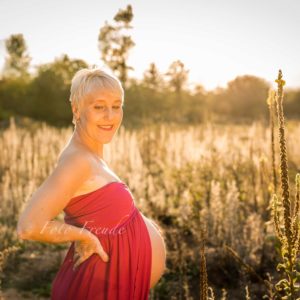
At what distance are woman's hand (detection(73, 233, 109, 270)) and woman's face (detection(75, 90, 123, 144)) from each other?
0.44 metres

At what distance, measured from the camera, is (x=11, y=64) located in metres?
31.8

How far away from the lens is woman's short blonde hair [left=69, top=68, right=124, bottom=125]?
2061mm

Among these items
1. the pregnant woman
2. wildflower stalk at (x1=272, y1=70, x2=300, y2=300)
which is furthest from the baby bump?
wildflower stalk at (x1=272, y1=70, x2=300, y2=300)

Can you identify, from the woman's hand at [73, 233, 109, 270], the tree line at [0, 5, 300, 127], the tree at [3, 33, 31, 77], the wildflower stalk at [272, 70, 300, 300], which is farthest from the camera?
the tree at [3, 33, 31, 77]

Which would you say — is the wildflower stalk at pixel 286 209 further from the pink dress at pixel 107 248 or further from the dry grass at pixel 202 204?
the dry grass at pixel 202 204

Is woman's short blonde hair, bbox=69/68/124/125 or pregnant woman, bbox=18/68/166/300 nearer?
pregnant woman, bbox=18/68/166/300

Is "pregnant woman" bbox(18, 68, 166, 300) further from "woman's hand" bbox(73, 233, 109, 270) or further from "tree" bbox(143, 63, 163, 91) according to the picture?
"tree" bbox(143, 63, 163, 91)

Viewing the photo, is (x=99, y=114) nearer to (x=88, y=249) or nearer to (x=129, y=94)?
(x=88, y=249)

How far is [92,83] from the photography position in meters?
2.06

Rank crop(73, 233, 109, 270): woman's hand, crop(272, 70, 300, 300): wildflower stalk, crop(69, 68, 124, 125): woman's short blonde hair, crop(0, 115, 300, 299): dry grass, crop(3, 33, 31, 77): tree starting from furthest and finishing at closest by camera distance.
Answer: crop(3, 33, 31, 77): tree → crop(0, 115, 300, 299): dry grass → crop(69, 68, 124, 125): woman's short blonde hair → crop(73, 233, 109, 270): woman's hand → crop(272, 70, 300, 300): wildflower stalk

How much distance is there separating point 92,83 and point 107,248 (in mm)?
693

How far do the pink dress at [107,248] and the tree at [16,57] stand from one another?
89.0ft

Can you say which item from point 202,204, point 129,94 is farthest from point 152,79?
point 202,204

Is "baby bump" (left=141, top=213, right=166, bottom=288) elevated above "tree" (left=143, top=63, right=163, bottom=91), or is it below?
below
